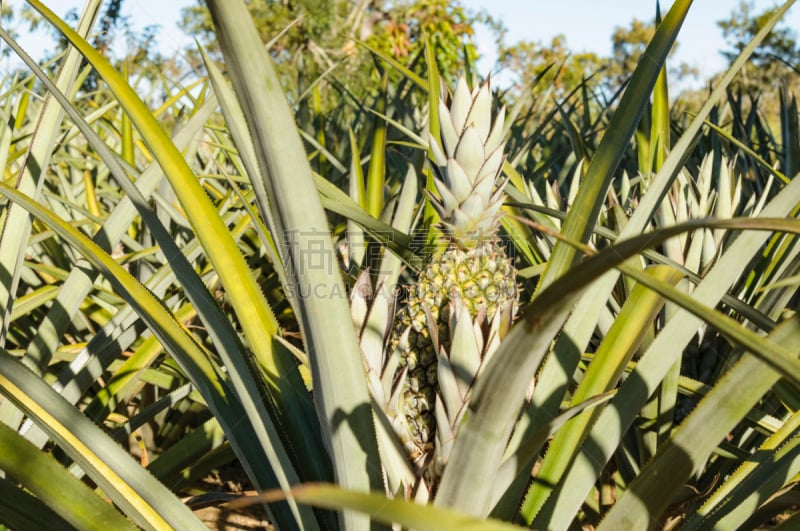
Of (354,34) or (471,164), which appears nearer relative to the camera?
(471,164)

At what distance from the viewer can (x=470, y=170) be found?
1039 mm

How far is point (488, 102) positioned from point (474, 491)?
0.60 meters

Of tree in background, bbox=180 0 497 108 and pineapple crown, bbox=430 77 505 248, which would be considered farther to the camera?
tree in background, bbox=180 0 497 108

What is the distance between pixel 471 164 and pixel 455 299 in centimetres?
26

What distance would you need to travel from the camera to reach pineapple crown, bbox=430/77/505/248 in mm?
1028

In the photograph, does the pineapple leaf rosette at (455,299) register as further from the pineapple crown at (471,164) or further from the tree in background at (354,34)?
the tree in background at (354,34)

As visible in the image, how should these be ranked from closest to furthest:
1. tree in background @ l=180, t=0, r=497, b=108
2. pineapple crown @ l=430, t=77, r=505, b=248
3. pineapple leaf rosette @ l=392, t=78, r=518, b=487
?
pineapple leaf rosette @ l=392, t=78, r=518, b=487
pineapple crown @ l=430, t=77, r=505, b=248
tree in background @ l=180, t=0, r=497, b=108

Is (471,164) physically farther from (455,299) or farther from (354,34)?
(354,34)

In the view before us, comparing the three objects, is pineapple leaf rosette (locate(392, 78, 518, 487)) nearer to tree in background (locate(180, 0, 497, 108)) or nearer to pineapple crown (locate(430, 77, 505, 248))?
pineapple crown (locate(430, 77, 505, 248))

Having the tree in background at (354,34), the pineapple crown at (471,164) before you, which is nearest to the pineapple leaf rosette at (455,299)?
the pineapple crown at (471,164)

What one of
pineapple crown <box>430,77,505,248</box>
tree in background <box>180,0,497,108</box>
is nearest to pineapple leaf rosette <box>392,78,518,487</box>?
pineapple crown <box>430,77,505,248</box>

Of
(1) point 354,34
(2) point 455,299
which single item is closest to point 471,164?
(2) point 455,299

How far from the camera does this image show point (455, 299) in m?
0.87

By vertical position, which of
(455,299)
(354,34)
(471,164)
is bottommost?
(455,299)
